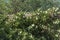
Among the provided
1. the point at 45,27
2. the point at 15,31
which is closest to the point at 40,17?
the point at 45,27

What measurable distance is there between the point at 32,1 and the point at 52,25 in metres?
Result: 4.86

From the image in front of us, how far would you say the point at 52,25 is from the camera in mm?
8227

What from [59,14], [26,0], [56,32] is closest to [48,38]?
[56,32]

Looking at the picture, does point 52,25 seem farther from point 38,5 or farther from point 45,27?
point 38,5

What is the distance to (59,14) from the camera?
833 centimetres

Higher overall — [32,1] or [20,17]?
[20,17]

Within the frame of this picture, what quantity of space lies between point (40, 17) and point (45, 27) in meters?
0.40

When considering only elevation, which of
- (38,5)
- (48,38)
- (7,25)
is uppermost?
(7,25)

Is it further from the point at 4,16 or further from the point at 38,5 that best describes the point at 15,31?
the point at 38,5

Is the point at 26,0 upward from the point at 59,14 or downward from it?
downward

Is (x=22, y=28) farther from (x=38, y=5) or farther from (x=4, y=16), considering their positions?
(x=38, y=5)

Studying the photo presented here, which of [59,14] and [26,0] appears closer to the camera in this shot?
[59,14]

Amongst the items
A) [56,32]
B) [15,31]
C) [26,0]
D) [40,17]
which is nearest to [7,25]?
[15,31]

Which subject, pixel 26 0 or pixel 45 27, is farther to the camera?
pixel 26 0
